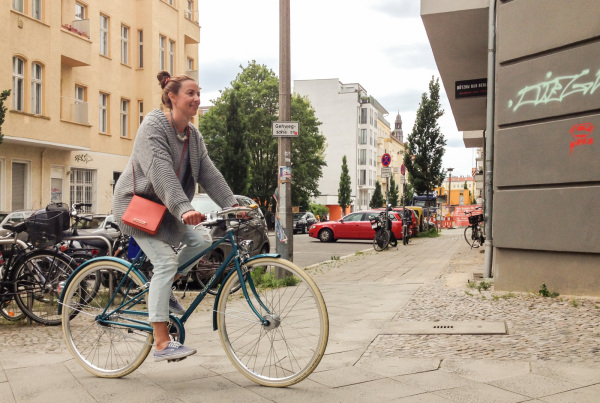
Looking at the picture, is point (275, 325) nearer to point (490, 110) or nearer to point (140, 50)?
point (490, 110)

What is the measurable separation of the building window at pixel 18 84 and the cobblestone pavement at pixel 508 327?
20.1 meters

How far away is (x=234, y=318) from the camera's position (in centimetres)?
409

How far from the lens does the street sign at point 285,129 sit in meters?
10.7

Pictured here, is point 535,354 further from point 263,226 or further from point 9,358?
point 263,226

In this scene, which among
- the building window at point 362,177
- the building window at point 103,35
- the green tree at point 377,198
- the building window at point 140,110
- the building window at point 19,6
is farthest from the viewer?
the green tree at point 377,198

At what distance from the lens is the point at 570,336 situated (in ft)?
18.2

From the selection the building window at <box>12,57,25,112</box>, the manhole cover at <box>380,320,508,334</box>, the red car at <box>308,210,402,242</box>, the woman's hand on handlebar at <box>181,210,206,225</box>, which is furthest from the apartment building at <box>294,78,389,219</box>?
the woman's hand on handlebar at <box>181,210,206,225</box>

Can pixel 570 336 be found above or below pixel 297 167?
below

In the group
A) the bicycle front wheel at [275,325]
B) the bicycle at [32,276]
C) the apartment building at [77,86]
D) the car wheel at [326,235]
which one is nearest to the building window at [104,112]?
the apartment building at [77,86]

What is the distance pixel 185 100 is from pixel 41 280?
10.3ft

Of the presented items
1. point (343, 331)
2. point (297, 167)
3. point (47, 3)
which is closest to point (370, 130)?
point (297, 167)

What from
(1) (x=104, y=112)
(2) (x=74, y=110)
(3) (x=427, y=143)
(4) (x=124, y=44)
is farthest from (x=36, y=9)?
(3) (x=427, y=143)

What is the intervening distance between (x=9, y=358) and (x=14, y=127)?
66.4 feet

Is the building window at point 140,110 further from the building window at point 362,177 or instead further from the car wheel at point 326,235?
the building window at point 362,177
